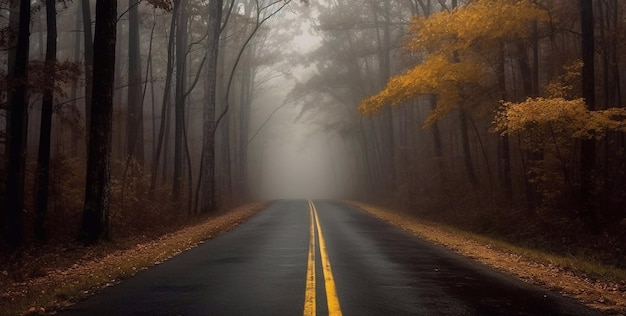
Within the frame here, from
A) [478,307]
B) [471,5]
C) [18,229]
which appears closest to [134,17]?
[18,229]

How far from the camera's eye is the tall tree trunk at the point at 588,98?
1567 centimetres

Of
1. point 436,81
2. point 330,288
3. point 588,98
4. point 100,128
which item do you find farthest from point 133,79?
point 588,98

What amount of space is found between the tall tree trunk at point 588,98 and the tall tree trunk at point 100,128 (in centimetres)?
1353

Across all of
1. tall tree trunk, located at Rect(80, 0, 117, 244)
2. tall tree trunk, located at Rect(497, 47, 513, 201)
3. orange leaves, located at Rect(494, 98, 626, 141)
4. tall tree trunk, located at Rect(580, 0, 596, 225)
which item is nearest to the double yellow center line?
tall tree trunk, located at Rect(80, 0, 117, 244)

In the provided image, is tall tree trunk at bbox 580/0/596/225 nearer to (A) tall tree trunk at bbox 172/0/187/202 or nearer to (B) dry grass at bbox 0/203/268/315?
(B) dry grass at bbox 0/203/268/315

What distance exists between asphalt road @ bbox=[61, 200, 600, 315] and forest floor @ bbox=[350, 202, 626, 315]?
39 cm

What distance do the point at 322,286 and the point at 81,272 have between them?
4812mm

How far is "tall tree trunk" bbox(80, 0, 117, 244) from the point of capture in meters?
13.3

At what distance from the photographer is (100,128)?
13.5 metres

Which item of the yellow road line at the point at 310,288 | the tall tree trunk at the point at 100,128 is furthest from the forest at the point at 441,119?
the yellow road line at the point at 310,288

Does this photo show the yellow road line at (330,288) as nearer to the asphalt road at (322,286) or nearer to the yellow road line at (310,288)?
the asphalt road at (322,286)

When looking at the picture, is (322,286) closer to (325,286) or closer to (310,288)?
(325,286)

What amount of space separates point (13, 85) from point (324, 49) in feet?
91.4

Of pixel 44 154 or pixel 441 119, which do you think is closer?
pixel 44 154
